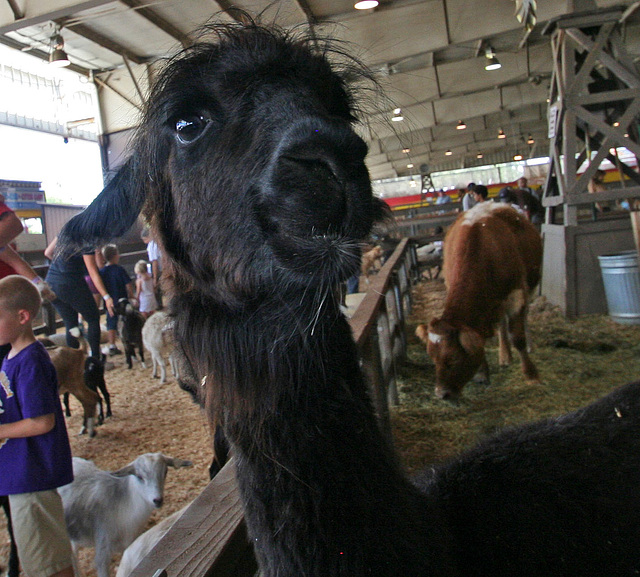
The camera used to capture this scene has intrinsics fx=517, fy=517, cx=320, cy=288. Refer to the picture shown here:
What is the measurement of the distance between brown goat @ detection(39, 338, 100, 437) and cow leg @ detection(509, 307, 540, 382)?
4.34 m

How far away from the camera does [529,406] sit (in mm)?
4504

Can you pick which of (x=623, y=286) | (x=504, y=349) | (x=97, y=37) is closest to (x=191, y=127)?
(x=504, y=349)

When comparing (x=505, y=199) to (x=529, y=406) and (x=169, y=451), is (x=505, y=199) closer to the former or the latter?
(x=529, y=406)

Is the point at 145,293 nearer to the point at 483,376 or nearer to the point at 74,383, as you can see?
the point at 74,383

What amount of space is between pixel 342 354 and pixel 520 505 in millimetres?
703

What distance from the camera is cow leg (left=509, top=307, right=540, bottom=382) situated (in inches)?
202

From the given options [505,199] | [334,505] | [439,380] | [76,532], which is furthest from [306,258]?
[505,199]

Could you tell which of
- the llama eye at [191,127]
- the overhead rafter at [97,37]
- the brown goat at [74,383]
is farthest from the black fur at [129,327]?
the llama eye at [191,127]

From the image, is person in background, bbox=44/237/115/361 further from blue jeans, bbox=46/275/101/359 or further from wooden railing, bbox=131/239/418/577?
wooden railing, bbox=131/239/418/577

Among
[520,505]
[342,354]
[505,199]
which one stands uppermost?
[505,199]

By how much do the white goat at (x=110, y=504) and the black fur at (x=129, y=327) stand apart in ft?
15.1

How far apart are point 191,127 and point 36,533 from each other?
7.25ft

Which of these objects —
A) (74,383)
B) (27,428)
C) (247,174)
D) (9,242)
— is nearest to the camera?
(247,174)

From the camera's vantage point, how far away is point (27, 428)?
8.04 ft
